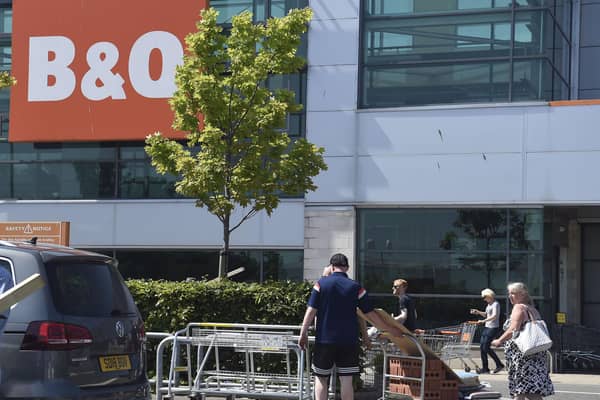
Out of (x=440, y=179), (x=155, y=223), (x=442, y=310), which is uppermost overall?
(x=440, y=179)

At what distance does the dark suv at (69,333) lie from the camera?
758cm

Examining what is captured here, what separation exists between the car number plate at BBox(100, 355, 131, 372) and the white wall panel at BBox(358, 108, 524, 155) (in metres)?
12.8

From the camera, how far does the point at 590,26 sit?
22.5 m

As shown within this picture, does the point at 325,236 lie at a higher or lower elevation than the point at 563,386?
higher

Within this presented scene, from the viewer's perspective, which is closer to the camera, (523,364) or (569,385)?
(523,364)

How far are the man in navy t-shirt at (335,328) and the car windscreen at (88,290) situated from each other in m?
2.08

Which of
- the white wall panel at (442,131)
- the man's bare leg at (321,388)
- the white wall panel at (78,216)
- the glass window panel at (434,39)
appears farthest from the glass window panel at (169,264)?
the man's bare leg at (321,388)

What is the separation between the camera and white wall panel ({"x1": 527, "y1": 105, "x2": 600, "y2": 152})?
19.6 meters

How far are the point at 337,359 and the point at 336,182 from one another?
1116 cm

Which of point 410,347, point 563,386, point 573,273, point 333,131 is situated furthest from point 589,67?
point 410,347

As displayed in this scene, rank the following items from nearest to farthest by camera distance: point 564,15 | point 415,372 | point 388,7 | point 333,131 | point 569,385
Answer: point 415,372 → point 569,385 → point 388,7 → point 333,131 → point 564,15

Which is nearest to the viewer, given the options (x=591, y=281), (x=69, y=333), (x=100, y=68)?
(x=69, y=333)

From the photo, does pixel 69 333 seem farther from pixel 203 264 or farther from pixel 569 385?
pixel 203 264

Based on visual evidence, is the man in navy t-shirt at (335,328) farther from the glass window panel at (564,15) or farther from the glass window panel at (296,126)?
the glass window panel at (564,15)
